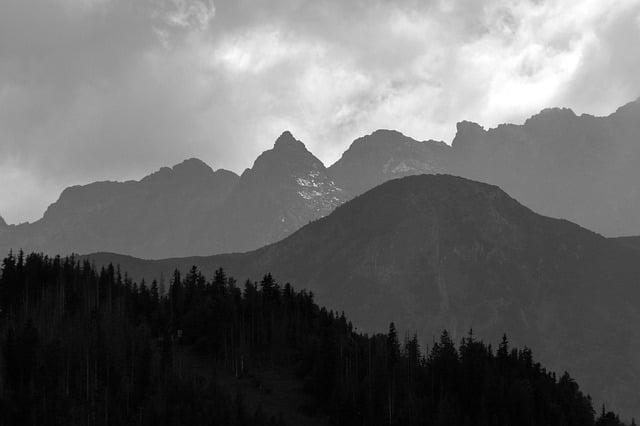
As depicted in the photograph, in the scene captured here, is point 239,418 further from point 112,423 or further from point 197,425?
point 112,423

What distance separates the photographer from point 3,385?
200m

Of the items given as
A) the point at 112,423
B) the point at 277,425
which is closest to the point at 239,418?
the point at 277,425

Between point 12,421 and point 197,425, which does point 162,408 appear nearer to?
point 197,425

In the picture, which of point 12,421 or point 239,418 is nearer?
point 12,421

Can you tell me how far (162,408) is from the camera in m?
199

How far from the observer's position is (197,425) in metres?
195

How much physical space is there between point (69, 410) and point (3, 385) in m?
16.5

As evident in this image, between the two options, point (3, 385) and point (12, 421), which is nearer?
point (12, 421)

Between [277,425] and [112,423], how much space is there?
32902 millimetres

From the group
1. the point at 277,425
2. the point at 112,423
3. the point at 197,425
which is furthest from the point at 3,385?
the point at 277,425

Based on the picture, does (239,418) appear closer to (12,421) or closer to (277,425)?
(277,425)

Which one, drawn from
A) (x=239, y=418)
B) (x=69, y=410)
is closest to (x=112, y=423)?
(x=69, y=410)

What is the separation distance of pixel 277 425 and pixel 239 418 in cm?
858

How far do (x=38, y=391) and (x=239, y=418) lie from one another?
41.6m
